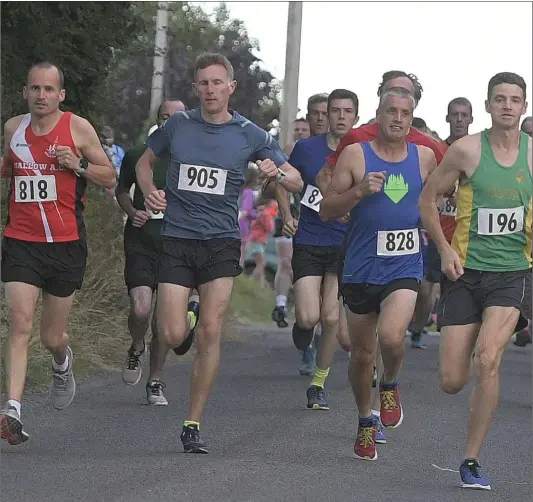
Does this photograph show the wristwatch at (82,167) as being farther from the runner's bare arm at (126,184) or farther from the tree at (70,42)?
the tree at (70,42)

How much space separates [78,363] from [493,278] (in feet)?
18.1

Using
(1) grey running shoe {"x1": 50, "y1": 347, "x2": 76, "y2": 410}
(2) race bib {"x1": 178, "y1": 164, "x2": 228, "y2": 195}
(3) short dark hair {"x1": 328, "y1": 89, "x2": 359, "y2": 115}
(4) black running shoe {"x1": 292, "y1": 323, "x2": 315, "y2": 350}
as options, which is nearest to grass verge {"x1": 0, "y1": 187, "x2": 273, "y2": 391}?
(1) grey running shoe {"x1": 50, "y1": 347, "x2": 76, "y2": 410}

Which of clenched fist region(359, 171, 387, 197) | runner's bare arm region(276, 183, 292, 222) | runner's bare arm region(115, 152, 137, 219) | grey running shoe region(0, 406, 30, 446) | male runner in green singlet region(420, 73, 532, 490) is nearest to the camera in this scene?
male runner in green singlet region(420, 73, 532, 490)

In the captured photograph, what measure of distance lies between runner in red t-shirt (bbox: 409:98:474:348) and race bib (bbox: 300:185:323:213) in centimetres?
141

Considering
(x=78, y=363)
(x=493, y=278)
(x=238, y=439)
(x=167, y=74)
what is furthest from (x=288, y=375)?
(x=167, y=74)

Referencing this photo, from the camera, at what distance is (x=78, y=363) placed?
523 inches

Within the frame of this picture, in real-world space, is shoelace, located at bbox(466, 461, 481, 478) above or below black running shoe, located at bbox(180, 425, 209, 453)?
above

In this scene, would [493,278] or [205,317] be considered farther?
[205,317]

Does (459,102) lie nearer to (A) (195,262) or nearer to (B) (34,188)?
(A) (195,262)

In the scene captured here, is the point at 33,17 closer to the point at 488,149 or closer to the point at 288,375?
the point at 288,375

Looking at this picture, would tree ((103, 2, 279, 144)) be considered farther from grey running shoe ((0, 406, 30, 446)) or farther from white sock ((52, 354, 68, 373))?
grey running shoe ((0, 406, 30, 446))

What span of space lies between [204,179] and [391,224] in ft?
3.63

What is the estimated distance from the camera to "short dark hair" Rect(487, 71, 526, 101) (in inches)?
340

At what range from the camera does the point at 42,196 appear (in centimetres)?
947
